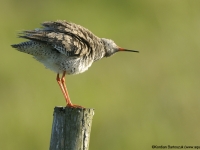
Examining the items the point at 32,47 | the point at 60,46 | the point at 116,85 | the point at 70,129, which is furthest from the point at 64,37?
the point at 116,85

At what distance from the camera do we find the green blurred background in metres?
18.4

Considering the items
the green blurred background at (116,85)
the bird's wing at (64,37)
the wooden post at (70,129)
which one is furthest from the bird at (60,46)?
the green blurred background at (116,85)

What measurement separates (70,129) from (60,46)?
2.79 metres

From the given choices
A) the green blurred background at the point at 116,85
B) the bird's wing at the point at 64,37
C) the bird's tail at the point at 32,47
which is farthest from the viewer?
the green blurred background at the point at 116,85

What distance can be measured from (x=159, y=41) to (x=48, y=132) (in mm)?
7813

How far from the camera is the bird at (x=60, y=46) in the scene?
39.0 feet

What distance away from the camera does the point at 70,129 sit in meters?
9.59

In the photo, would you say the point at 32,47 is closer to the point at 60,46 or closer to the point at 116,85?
the point at 60,46

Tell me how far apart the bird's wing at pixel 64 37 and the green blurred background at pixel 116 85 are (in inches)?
238

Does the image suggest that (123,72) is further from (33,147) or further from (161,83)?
(33,147)

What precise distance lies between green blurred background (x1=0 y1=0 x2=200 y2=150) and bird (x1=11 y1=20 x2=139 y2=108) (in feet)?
18.5

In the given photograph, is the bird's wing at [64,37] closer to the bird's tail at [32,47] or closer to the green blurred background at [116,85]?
the bird's tail at [32,47]

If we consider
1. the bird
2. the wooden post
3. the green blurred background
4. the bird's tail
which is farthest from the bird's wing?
the green blurred background

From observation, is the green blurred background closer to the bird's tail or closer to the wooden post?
the bird's tail
